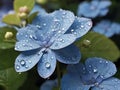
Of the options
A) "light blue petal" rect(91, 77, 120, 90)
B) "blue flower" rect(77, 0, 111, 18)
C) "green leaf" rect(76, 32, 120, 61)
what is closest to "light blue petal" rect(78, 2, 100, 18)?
"blue flower" rect(77, 0, 111, 18)

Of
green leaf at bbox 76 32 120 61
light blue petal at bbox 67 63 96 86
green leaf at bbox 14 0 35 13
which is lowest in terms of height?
green leaf at bbox 76 32 120 61

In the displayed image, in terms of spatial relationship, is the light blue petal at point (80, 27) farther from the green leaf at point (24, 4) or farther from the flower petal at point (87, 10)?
the flower petal at point (87, 10)

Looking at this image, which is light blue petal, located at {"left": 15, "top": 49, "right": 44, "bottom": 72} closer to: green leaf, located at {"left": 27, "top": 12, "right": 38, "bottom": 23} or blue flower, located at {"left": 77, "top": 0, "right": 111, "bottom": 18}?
green leaf, located at {"left": 27, "top": 12, "right": 38, "bottom": 23}

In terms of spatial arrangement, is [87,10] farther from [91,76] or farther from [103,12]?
[91,76]

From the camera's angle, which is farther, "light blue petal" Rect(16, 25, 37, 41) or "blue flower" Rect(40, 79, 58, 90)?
"blue flower" Rect(40, 79, 58, 90)

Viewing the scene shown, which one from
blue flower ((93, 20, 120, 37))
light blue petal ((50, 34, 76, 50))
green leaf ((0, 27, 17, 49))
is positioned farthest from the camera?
blue flower ((93, 20, 120, 37))
